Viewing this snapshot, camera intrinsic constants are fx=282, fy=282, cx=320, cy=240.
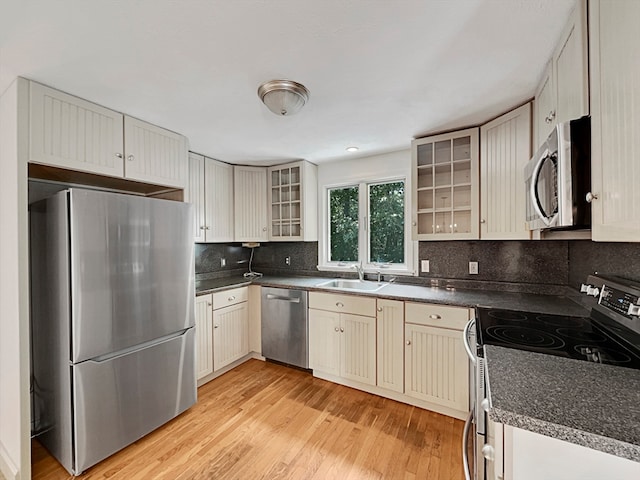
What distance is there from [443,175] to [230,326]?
2.45 metres

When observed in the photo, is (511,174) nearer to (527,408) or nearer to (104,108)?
(527,408)

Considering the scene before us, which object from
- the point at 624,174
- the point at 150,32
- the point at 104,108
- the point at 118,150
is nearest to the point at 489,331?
the point at 624,174

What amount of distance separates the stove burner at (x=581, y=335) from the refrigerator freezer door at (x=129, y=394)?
231 centimetres

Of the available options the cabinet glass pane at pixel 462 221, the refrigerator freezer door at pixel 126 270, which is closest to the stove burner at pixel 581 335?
the cabinet glass pane at pixel 462 221

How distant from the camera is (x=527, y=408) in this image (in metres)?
0.74

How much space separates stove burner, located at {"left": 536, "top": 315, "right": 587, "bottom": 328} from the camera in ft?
4.71

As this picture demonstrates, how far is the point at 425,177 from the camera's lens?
2502 mm

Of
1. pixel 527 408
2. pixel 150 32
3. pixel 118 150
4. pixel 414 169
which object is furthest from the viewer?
pixel 414 169

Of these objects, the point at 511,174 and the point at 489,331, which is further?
the point at 511,174

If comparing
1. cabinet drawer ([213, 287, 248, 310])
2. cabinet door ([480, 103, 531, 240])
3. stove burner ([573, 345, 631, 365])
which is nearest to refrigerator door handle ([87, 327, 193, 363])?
cabinet drawer ([213, 287, 248, 310])

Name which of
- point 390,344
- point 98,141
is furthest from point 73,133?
point 390,344

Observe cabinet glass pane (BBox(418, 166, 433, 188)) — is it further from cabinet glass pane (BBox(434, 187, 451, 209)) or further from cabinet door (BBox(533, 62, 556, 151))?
cabinet door (BBox(533, 62, 556, 151))

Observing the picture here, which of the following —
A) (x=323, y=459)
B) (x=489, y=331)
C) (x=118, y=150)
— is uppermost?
(x=118, y=150)

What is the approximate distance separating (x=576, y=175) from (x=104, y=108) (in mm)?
2519
